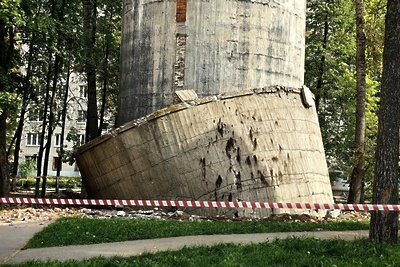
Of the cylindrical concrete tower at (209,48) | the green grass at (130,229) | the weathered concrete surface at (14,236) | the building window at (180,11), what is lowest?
the weathered concrete surface at (14,236)

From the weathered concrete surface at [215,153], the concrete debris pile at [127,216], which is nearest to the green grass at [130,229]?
the concrete debris pile at [127,216]

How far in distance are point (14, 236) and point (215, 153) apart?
16.6 feet

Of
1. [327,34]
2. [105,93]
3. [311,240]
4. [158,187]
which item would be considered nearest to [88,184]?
[158,187]

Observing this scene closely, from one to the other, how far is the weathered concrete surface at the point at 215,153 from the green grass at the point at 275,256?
4.71m

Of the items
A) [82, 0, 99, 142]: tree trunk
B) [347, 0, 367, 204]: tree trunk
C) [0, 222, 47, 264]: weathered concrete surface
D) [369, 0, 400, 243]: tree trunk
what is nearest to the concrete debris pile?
[0, 222, 47, 264]: weathered concrete surface

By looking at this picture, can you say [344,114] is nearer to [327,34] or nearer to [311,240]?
[327,34]

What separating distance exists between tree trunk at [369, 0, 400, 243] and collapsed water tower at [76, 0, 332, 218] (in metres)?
4.61

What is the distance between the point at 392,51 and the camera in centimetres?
907

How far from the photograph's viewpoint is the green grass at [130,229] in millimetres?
9867

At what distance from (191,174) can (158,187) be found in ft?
2.97

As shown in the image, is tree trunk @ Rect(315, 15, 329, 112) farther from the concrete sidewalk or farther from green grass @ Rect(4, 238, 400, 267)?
green grass @ Rect(4, 238, 400, 267)

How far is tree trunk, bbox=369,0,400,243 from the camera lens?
8.93 metres

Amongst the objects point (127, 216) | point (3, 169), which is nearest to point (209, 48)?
point (127, 216)

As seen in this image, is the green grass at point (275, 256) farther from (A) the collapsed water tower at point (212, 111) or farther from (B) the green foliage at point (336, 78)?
(B) the green foliage at point (336, 78)
